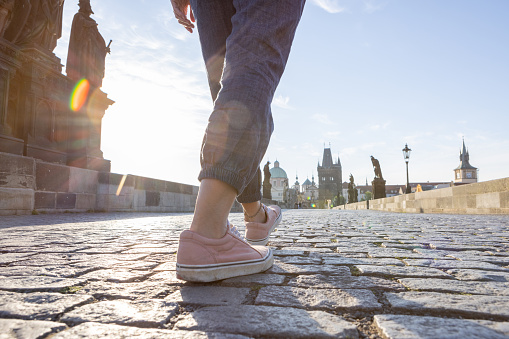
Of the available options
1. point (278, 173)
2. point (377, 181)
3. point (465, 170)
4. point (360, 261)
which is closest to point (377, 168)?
point (377, 181)

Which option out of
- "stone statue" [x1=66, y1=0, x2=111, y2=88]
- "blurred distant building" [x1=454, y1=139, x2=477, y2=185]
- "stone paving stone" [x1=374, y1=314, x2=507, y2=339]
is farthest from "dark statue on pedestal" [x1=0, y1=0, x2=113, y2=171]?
"blurred distant building" [x1=454, y1=139, x2=477, y2=185]

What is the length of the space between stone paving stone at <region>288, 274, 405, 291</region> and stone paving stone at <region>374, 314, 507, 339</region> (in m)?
0.38

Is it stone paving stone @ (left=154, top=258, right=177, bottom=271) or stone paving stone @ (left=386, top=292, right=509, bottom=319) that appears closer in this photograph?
stone paving stone @ (left=386, top=292, right=509, bottom=319)

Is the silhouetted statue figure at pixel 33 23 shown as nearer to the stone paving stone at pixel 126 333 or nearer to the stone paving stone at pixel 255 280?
the stone paving stone at pixel 255 280

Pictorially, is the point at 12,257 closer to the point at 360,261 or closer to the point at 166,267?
the point at 166,267

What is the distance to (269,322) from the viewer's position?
96 centimetres

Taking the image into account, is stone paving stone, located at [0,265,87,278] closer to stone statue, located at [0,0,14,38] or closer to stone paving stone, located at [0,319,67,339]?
stone paving stone, located at [0,319,67,339]

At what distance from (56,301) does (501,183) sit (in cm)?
894

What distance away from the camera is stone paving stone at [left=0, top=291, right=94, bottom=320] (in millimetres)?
1011

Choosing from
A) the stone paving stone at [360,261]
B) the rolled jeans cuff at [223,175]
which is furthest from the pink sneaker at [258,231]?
the rolled jeans cuff at [223,175]

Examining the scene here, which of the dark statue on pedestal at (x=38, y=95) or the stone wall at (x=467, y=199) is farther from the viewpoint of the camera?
the stone wall at (x=467, y=199)

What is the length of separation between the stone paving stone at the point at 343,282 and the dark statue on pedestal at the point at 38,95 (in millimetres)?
6861

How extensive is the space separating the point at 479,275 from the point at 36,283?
185 cm

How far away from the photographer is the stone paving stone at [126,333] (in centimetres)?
85
